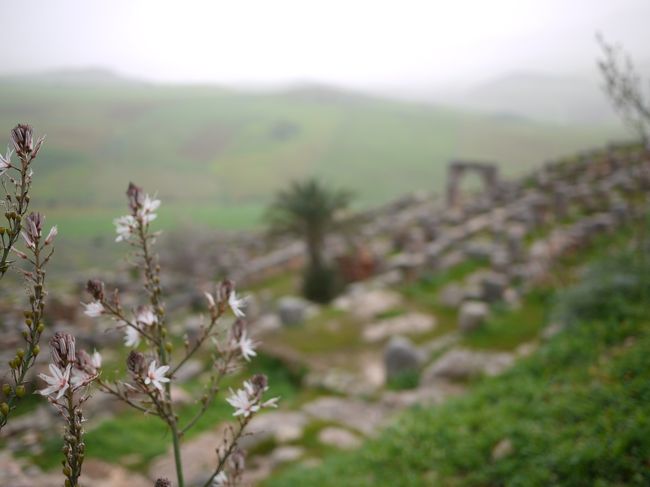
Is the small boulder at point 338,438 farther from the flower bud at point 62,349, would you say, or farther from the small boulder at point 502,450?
the flower bud at point 62,349

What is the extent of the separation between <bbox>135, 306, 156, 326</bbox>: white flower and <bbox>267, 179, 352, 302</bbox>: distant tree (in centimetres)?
1327

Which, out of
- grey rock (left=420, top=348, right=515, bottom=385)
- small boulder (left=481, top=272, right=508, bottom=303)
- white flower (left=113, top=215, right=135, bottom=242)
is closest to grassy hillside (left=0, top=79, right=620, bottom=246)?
white flower (left=113, top=215, right=135, bottom=242)

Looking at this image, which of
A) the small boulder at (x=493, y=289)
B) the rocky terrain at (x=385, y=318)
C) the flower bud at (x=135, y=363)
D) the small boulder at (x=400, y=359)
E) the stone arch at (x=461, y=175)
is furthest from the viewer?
the stone arch at (x=461, y=175)

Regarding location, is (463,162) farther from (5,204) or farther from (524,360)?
(5,204)

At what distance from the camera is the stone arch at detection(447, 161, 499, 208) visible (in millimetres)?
25828

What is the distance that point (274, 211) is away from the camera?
1507cm

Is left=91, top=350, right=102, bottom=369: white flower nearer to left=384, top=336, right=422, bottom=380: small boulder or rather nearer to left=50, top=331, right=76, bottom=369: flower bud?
left=50, top=331, right=76, bottom=369: flower bud

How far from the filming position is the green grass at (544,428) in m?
3.26

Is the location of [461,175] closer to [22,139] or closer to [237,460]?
[237,460]

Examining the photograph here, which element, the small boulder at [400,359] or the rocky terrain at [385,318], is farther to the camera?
the small boulder at [400,359]

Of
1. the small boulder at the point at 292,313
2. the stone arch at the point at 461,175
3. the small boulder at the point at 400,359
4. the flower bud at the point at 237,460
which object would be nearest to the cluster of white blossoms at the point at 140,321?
the flower bud at the point at 237,460

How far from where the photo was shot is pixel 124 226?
1342 millimetres

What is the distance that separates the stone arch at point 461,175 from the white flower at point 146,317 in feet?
84.1

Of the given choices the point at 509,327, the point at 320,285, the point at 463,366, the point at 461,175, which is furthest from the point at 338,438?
the point at 461,175
